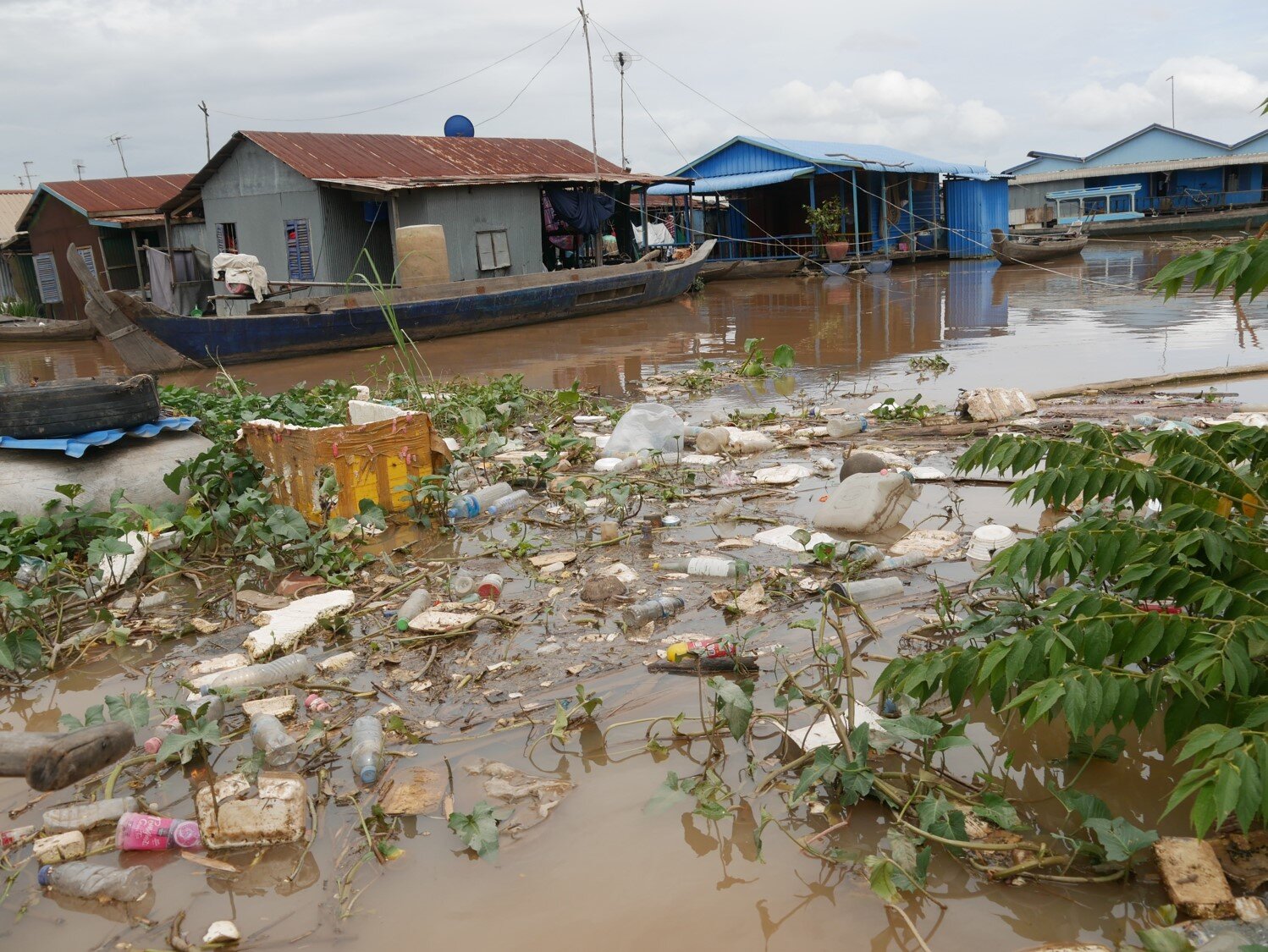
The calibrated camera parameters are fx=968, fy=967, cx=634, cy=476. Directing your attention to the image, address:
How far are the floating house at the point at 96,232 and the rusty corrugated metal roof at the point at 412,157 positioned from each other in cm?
367

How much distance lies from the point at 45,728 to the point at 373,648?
0.99 metres

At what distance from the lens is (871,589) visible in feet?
11.2

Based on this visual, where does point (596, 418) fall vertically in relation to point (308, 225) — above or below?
below

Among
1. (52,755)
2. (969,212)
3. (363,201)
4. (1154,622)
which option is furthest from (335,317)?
(969,212)

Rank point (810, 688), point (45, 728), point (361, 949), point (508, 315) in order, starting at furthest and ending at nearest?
point (508, 315)
point (45, 728)
point (810, 688)
point (361, 949)

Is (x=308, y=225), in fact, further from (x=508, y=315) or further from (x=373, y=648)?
(x=373, y=648)

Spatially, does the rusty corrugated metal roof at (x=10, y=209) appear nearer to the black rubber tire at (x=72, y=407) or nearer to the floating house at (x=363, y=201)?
the floating house at (x=363, y=201)

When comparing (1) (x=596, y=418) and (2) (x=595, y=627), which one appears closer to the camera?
(2) (x=595, y=627)

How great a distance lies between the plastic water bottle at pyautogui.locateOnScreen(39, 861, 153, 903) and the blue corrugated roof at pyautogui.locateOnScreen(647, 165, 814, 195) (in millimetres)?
22119

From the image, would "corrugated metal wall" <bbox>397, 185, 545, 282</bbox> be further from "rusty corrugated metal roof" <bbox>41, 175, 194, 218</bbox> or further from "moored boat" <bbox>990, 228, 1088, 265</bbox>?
"moored boat" <bbox>990, 228, 1088, 265</bbox>

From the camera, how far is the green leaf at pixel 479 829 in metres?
2.14

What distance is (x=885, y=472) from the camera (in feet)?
14.7

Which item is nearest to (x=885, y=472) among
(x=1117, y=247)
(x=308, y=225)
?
(x=308, y=225)

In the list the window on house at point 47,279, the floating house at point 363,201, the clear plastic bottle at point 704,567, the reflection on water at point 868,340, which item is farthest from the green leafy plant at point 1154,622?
the window on house at point 47,279
